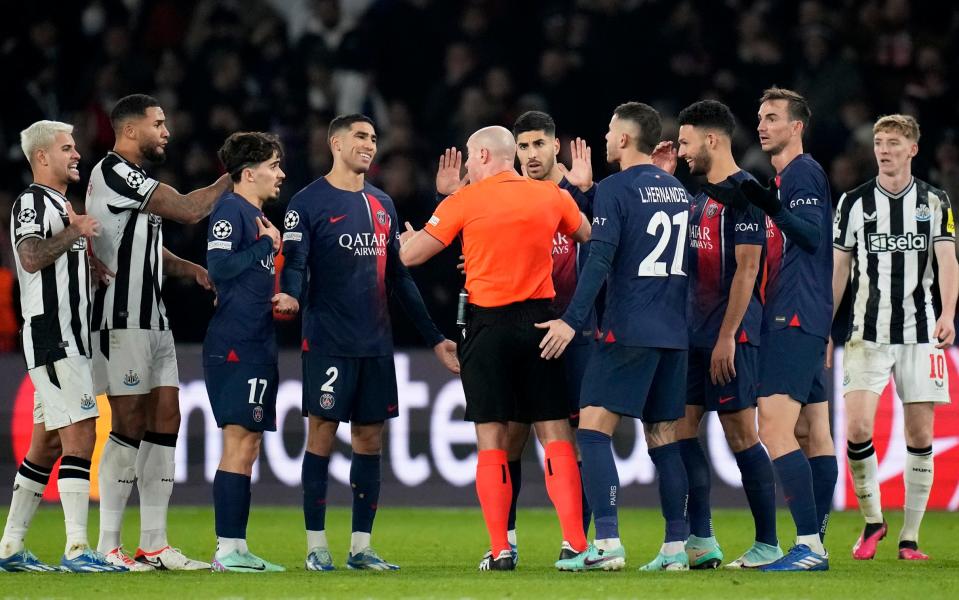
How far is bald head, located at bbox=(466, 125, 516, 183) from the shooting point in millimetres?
8086

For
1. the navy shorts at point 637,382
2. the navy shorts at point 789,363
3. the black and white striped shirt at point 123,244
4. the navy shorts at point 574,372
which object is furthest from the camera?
the navy shorts at point 574,372

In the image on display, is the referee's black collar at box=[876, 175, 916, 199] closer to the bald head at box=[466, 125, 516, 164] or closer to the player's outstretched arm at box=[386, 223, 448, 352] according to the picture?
the bald head at box=[466, 125, 516, 164]

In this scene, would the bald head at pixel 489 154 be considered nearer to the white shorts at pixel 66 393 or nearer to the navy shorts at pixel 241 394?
the navy shorts at pixel 241 394

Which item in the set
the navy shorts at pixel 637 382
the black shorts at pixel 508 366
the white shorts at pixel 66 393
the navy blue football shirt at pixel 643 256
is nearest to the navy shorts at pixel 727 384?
the navy shorts at pixel 637 382

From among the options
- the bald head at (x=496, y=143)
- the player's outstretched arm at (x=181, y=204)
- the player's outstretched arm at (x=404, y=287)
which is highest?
the bald head at (x=496, y=143)

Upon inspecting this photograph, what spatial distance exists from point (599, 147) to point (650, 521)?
4.40 m

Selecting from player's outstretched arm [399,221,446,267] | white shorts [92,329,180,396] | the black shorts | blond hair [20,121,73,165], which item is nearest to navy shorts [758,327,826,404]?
the black shorts

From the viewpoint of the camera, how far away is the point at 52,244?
8.16 metres

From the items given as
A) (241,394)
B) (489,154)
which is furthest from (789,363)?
(241,394)

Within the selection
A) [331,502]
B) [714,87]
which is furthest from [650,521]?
[714,87]

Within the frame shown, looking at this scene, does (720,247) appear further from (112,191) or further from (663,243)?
(112,191)

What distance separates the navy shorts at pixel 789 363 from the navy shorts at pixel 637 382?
0.46m

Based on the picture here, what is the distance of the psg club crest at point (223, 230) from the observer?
827 cm

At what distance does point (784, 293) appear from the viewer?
8219 mm
